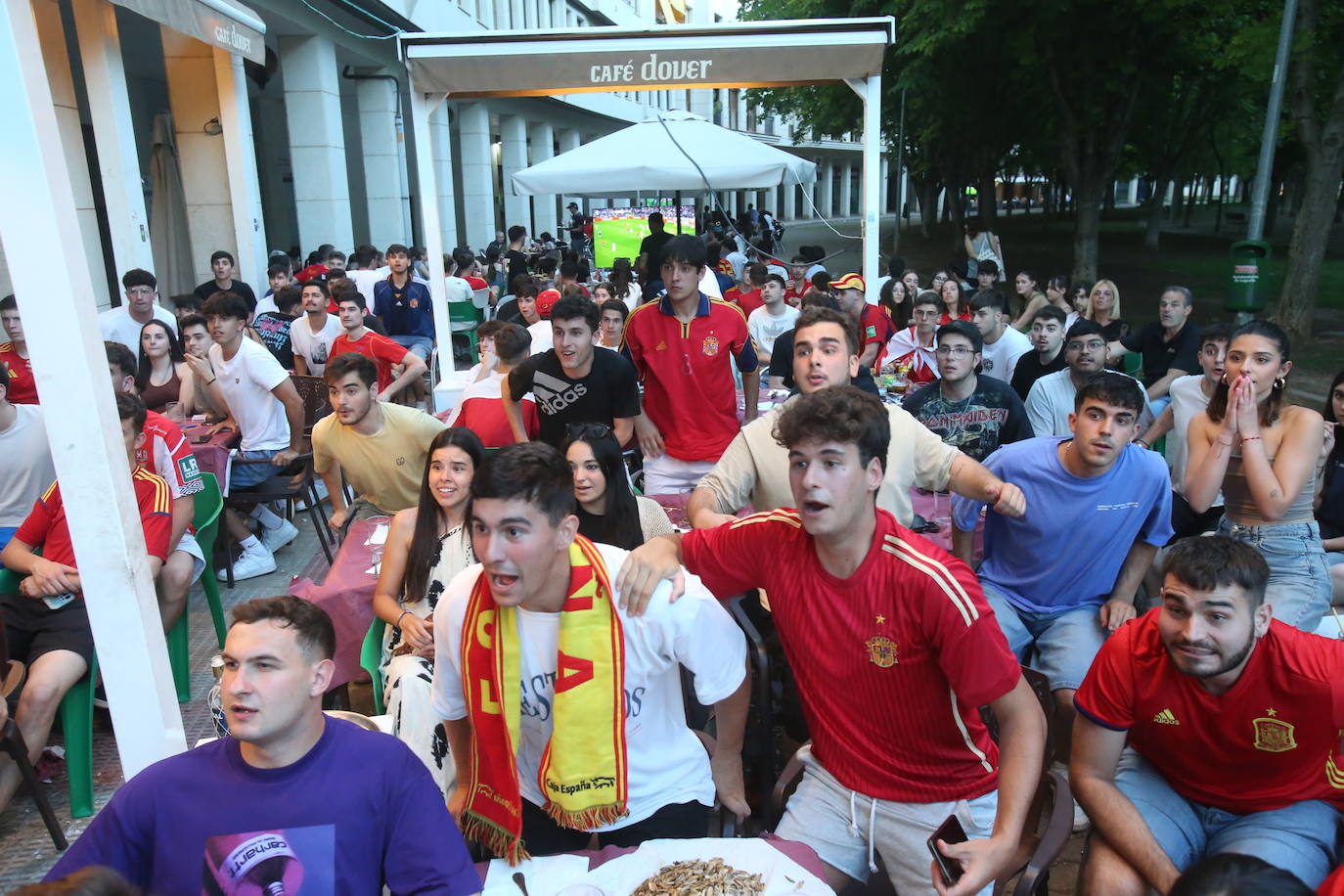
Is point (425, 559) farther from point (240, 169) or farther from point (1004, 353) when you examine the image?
point (240, 169)

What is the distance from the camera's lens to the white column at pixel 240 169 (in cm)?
1187

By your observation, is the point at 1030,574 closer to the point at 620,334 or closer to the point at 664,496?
the point at 664,496

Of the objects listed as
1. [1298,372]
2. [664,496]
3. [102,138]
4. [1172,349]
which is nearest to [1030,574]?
[664,496]

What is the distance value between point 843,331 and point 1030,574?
132cm

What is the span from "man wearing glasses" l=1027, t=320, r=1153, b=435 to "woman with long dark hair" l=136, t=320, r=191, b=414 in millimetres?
5942

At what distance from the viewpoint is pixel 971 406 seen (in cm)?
527

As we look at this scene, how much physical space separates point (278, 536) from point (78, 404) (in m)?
4.79

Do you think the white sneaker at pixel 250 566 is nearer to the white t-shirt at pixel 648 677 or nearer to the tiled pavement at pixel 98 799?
the tiled pavement at pixel 98 799

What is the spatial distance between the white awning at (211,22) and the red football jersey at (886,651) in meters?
7.60

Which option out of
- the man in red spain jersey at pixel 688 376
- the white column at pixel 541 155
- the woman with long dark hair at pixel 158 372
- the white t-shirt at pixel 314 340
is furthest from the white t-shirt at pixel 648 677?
the white column at pixel 541 155

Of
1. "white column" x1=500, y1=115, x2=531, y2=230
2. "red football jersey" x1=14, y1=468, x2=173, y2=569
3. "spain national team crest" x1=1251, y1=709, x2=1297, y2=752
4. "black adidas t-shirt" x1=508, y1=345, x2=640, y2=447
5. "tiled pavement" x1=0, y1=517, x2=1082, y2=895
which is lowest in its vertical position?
"tiled pavement" x1=0, y1=517, x2=1082, y2=895

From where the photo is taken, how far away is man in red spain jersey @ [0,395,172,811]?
402cm

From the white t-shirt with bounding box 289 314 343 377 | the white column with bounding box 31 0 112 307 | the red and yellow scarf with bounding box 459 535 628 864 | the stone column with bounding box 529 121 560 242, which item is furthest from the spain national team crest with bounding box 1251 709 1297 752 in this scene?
the stone column with bounding box 529 121 560 242

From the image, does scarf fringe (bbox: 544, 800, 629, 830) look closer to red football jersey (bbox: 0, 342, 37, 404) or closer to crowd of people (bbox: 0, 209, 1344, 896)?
crowd of people (bbox: 0, 209, 1344, 896)
